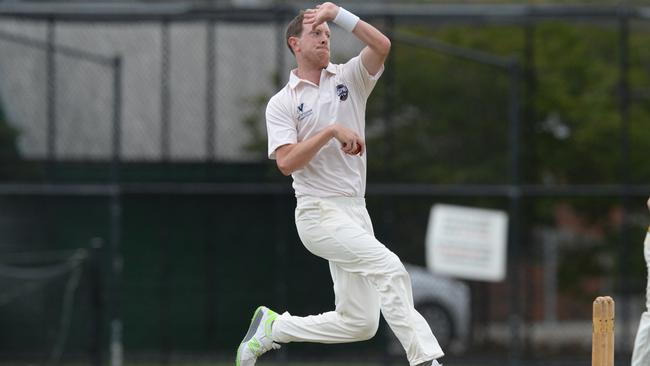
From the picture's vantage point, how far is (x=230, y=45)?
1436 centimetres

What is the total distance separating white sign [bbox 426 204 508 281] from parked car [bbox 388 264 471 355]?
1.00ft

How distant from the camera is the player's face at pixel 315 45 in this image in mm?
7809

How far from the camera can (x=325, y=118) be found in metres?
7.88

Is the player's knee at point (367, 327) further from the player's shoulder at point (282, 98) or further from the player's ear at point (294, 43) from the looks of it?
the player's ear at point (294, 43)

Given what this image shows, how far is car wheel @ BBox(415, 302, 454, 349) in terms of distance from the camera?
1401 centimetres

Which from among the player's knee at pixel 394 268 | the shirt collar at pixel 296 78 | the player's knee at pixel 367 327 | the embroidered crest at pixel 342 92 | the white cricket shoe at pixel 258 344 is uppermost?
the shirt collar at pixel 296 78

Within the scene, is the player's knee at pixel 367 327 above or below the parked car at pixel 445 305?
above

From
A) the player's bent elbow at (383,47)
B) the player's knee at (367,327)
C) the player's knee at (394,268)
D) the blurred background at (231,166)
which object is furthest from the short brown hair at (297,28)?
the blurred background at (231,166)

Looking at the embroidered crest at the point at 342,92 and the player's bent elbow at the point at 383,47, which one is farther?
the embroidered crest at the point at 342,92

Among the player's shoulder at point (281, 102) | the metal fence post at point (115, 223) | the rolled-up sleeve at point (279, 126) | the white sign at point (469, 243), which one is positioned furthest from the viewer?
the white sign at point (469, 243)

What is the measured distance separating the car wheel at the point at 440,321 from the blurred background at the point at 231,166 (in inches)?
1.2

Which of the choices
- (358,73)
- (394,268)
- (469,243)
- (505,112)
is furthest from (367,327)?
(505,112)

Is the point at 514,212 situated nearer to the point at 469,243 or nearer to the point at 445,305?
the point at 469,243

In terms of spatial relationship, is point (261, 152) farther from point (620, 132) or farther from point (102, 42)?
point (620, 132)
